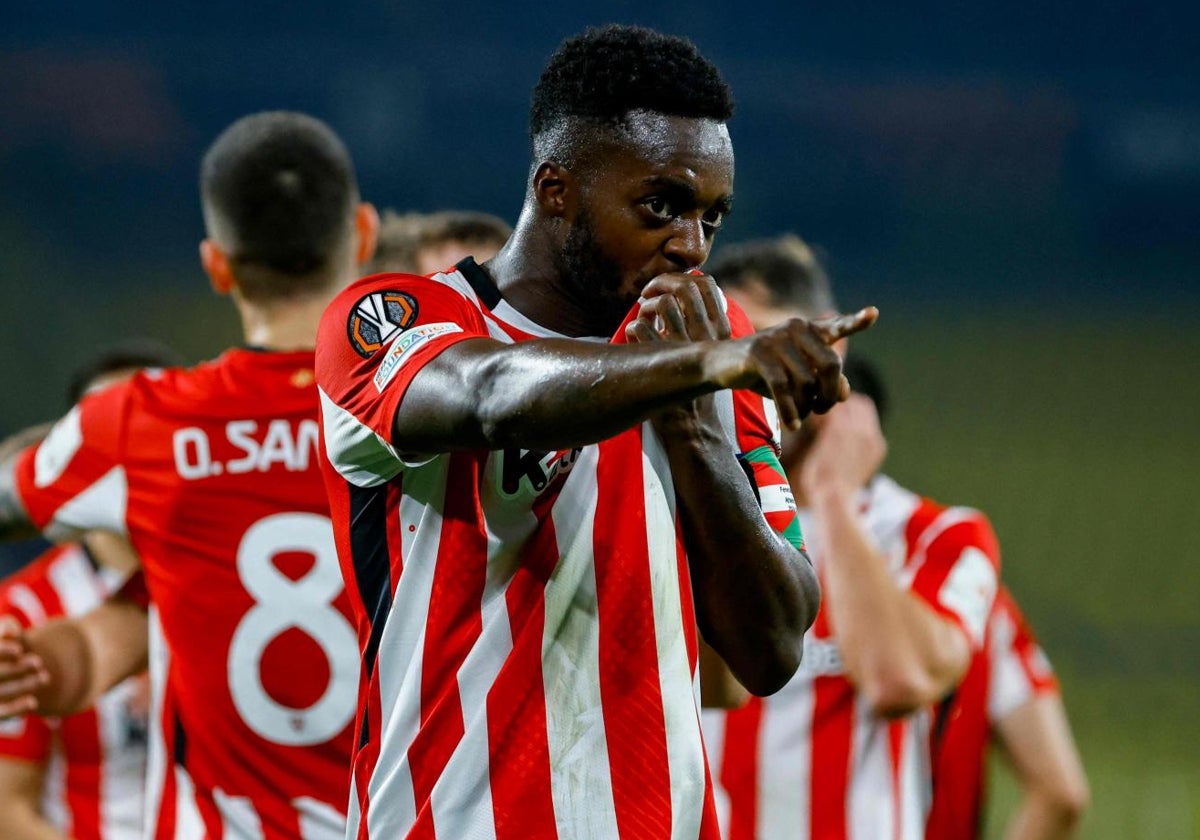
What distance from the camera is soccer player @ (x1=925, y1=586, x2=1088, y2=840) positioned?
3.62m

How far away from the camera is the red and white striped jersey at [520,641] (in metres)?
1.69

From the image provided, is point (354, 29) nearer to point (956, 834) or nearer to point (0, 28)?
point (0, 28)

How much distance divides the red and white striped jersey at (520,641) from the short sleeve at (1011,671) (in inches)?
83.8

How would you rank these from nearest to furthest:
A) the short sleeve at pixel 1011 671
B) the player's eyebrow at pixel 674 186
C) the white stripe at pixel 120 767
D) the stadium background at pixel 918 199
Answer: the player's eyebrow at pixel 674 186 < the white stripe at pixel 120 767 < the short sleeve at pixel 1011 671 < the stadium background at pixel 918 199

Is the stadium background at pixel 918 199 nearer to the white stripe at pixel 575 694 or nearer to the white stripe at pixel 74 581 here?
the white stripe at pixel 74 581

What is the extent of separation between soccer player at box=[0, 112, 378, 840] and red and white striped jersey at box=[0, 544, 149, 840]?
77cm

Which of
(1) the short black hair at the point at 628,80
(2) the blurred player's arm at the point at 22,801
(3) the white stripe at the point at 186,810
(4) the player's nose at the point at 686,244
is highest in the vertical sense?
(1) the short black hair at the point at 628,80

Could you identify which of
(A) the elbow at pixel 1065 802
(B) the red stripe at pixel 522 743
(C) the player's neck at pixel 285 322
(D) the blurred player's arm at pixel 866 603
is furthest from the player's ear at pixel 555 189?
(A) the elbow at pixel 1065 802

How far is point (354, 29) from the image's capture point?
7.54 m

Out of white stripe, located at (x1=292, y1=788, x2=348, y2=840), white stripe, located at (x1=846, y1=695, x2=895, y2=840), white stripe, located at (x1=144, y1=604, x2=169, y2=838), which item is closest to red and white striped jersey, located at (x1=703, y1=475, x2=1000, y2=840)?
white stripe, located at (x1=846, y1=695, x2=895, y2=840)

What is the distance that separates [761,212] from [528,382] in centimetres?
656

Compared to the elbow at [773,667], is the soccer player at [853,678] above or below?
below

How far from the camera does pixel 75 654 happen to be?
2900 millimetres

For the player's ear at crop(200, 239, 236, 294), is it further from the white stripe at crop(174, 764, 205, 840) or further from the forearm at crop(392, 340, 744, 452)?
the forearm at crop(392, 340, 744, 452)
